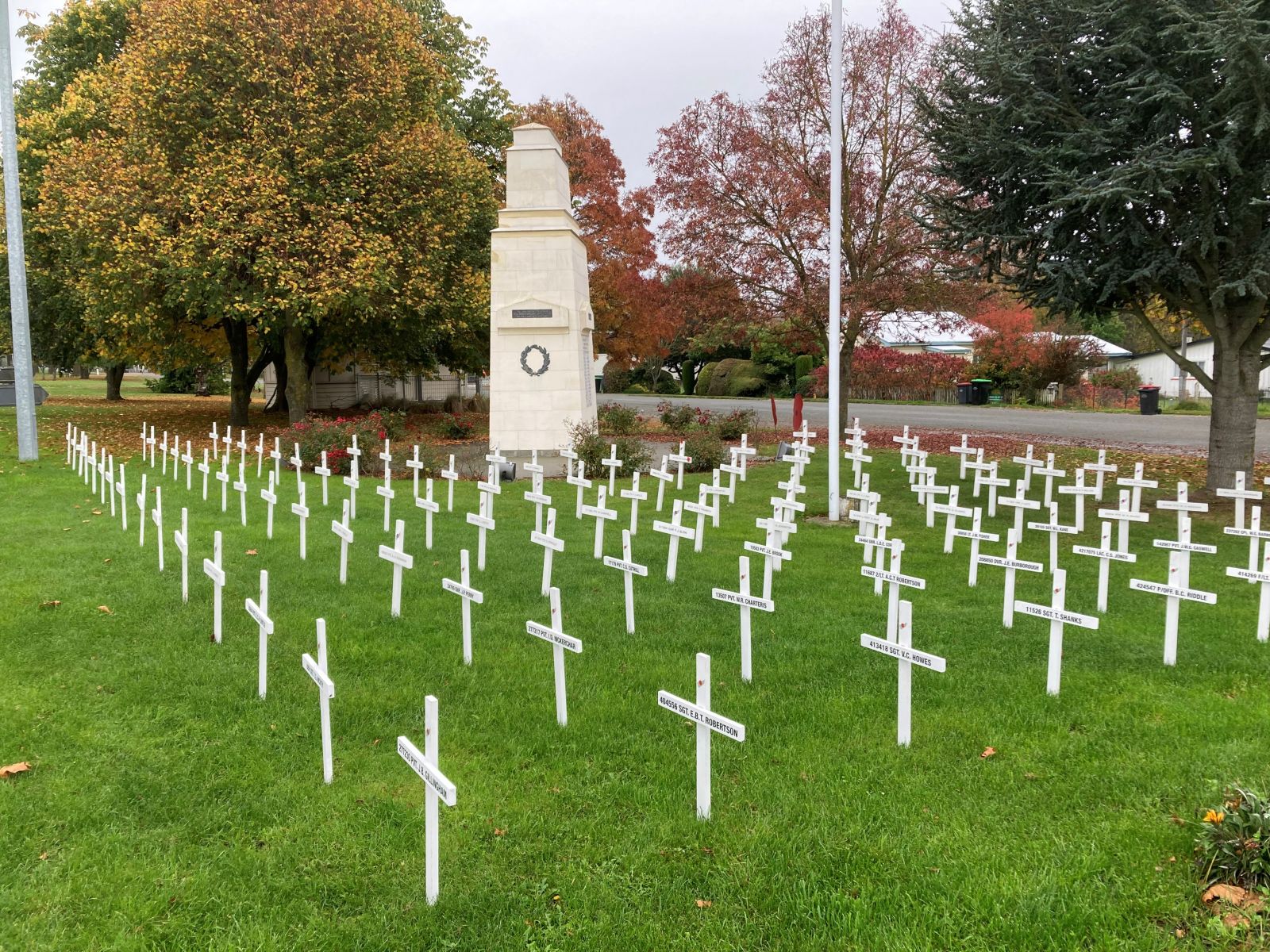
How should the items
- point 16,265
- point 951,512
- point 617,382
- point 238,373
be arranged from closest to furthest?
point 951,512
point 16,265
point 238,373
point 617,382

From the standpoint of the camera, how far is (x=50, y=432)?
72.3ft

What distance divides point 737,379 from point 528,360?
33.0 m

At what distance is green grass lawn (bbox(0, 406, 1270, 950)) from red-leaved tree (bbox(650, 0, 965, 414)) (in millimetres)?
12603

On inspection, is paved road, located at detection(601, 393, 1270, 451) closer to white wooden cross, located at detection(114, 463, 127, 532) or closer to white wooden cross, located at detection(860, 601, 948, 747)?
white wooden cross, located at detection(860, 601, 948, 747)

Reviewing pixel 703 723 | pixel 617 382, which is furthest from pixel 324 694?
pixel 617 382

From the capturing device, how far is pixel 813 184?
1914 cm

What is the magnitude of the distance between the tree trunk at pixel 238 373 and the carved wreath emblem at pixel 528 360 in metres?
10.3

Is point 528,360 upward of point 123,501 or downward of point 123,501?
upward

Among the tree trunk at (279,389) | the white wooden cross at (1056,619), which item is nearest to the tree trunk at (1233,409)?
the white wooden cross at (1056,619)

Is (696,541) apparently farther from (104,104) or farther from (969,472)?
(104,104)

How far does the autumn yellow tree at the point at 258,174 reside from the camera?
59.1ft

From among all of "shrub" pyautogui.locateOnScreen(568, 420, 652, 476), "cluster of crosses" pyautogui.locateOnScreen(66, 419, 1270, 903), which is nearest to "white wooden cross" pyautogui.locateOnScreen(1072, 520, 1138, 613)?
"cluster of crosses" pyautogui.locateOnScreen(66, 419, 1270, 903)

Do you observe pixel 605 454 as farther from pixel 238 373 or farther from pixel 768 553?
pixel 238 373

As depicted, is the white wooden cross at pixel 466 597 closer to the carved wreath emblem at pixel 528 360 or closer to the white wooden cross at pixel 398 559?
the white wooden cross at pixel 398 559
